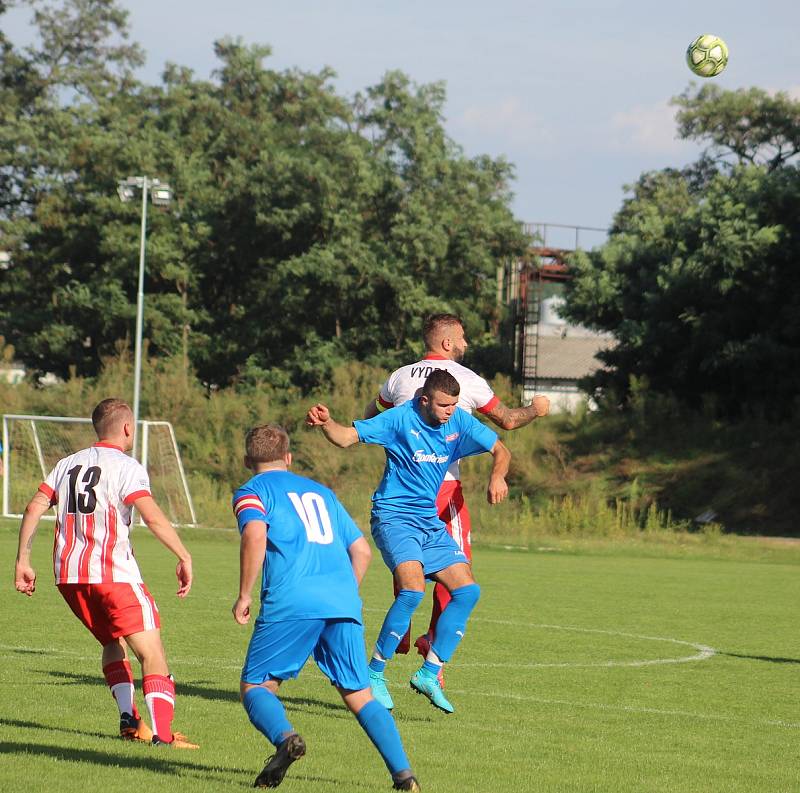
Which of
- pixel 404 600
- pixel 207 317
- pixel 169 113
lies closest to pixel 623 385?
pixel 207 317

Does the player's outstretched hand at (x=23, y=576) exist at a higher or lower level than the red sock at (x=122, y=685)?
higher

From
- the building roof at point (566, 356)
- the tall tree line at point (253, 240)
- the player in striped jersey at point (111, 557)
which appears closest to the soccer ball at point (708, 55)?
the player in striped jersey at point (111, 557)

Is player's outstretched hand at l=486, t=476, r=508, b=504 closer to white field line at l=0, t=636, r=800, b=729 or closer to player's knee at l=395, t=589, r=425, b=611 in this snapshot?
player's knee at l=395, t=589, r=425, b=611

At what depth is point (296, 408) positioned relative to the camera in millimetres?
45406

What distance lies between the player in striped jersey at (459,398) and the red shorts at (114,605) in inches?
95.2

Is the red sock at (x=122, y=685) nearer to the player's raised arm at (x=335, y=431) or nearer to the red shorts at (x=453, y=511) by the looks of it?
the player's raised arm at (x=335, y=431)

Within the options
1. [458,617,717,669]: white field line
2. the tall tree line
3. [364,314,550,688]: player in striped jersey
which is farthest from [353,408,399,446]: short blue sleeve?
the tall tree line

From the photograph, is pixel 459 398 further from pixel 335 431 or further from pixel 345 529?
pixel 345 529

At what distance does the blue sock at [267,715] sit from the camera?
19.0 ft

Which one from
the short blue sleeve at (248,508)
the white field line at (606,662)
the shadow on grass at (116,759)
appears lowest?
the white field line at (606,662)

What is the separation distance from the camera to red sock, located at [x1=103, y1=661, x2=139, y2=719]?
712cm

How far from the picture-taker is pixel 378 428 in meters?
8.14

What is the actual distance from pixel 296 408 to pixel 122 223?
11709mm

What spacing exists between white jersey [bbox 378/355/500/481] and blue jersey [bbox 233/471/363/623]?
295cm
